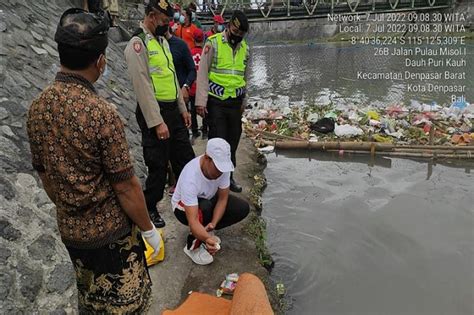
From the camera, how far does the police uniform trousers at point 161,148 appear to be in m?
3.47

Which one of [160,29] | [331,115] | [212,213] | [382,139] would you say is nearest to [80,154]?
[212,213]

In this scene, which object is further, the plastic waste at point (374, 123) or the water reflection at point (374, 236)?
the plastic waste at point (374, 123)

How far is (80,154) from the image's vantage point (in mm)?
1630

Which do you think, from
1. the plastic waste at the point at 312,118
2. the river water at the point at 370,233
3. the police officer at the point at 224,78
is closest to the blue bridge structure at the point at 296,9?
the plastic waste at the point at 312,118

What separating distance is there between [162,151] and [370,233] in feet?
8.37

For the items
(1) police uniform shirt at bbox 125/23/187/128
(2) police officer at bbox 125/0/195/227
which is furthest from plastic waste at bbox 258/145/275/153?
(1) police uniform shirt at bbox 125/23/187/128

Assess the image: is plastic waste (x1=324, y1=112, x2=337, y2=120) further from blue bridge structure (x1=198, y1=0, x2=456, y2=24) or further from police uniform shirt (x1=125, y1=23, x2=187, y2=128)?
blue bridge structure (x1=198, y1=0, x2=456, y2=24)

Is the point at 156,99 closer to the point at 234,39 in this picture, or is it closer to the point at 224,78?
the point at 224,78

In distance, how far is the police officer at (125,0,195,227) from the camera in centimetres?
312

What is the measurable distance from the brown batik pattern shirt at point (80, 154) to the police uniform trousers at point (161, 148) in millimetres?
1653

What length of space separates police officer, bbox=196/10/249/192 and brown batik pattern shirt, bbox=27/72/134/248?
2607mm

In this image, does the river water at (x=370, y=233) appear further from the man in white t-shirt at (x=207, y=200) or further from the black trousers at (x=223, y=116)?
the black trousers at (x=223, y=116)

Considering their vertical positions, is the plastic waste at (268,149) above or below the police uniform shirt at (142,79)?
below

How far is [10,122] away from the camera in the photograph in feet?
11.2
